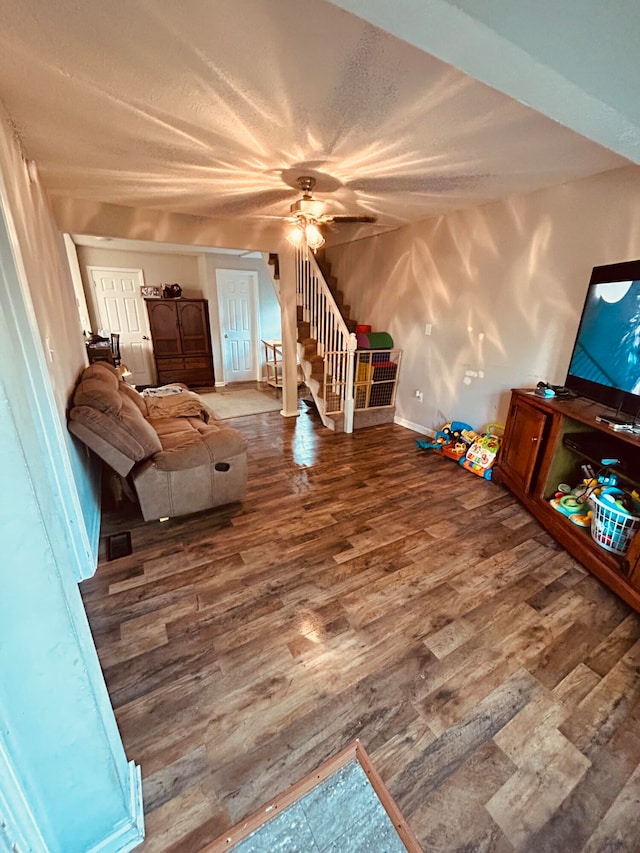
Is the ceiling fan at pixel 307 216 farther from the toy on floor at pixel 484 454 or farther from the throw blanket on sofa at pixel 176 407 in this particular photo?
the toy on floor at pixel 484 454

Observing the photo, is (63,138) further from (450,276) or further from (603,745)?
(603,745)

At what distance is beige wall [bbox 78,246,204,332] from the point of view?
5.59 metres

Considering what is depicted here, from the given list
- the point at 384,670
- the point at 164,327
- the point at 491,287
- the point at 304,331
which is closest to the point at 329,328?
the point at 304,331

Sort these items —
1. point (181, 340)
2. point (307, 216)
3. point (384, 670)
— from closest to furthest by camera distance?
point (384, 670) < point (307, 216) < point (181, 340)

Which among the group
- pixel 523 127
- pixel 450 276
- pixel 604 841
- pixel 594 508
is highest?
pixel 523 127

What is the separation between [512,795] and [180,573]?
1.69m

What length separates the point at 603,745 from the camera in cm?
125

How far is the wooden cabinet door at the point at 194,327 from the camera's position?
6078mm

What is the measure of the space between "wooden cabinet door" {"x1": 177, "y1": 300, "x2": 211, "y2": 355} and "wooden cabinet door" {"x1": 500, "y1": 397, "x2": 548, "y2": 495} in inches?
206

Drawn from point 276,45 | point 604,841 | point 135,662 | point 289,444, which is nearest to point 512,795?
point 604,841

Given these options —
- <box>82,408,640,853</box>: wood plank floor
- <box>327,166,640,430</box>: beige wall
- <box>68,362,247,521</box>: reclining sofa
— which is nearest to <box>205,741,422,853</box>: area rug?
<box>82,408,640,853</box>: wood plank floor

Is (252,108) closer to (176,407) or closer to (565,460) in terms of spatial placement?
(176,407)

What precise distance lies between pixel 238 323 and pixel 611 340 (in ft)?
18.8

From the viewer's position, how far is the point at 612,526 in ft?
6.30
